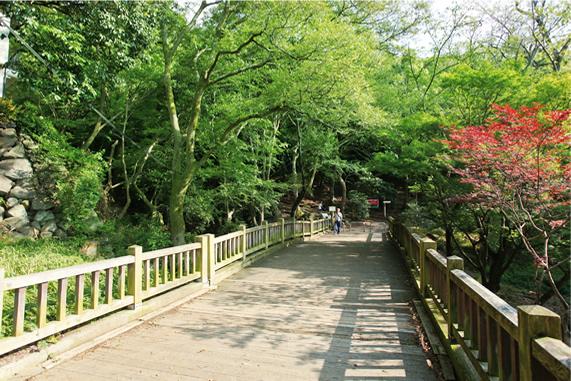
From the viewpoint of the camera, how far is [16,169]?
29.2ft

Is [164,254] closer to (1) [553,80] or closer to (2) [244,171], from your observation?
(2) [244,171]

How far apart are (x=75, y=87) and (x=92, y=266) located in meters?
Result: 3.49

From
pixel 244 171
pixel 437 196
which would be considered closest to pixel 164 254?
pixel 244 171

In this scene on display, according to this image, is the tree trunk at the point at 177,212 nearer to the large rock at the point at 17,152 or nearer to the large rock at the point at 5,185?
the large rock at the point at 5,185

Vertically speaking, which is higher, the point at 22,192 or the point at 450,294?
the point at 22,192

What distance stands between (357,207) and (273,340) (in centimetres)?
2647

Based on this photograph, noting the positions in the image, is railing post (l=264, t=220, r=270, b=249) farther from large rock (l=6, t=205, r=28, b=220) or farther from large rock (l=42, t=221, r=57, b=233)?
large rock (l=6, t=205, r=28, b=220)

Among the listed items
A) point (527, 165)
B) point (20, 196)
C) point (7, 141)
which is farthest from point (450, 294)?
point (7, 141)

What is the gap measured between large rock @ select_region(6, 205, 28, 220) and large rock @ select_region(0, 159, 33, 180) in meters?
0.83

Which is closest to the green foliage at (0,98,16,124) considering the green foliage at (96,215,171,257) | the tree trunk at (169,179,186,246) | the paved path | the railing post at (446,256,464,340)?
the green foliage at (96,215,171,257)

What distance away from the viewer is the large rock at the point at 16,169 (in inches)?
346

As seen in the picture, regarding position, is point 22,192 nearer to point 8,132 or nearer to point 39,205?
point 39,205

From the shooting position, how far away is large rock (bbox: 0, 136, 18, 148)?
904 centimetres

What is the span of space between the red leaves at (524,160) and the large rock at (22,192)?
982 centimetres
